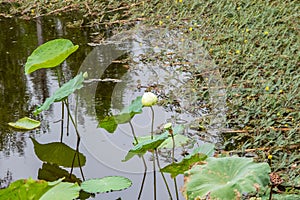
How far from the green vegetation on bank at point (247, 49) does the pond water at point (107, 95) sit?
0.12 metres

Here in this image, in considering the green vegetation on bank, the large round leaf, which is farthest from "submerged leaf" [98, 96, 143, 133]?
the large round leaf

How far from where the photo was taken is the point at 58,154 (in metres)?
2.70

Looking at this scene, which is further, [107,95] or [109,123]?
[107,95]

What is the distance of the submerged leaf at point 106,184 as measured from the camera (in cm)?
222

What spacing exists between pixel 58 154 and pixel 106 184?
1.77 feet

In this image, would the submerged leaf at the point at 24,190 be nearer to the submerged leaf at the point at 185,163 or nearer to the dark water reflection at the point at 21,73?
the submerged leaf at the point at 185,163

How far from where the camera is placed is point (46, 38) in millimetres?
4547

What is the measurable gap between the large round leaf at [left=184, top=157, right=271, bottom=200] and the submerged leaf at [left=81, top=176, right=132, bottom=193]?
60cm

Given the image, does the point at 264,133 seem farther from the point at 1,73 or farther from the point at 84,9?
the point at 84,9

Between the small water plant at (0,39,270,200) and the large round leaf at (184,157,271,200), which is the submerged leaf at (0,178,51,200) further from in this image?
the large round leaf at (184,157,271,200)

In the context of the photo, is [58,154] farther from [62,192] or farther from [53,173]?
[62,192]

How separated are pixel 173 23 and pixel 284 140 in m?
2.11

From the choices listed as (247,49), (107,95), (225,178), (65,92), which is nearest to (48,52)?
(65,92)

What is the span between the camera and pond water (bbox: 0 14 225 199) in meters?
2.61
